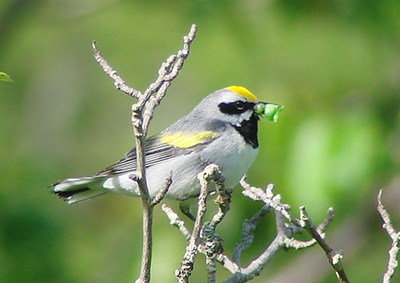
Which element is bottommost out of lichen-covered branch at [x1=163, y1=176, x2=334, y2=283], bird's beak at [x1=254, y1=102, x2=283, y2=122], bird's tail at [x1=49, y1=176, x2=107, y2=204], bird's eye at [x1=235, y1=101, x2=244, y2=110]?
lichen-covered branch at [x1=163, y1=176, x2=334, y2=283]

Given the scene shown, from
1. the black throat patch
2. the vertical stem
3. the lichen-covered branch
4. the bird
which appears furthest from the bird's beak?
the vertical stem

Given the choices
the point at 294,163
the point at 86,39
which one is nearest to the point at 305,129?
the point at 294,163

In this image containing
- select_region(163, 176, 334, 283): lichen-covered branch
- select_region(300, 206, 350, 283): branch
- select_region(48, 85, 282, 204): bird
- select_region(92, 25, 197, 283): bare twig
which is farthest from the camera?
select_region(48, 85, 282, 204): bird

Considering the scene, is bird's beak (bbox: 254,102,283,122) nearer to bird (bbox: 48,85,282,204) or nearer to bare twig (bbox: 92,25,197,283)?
bird (bbox: 48,85,282,204)

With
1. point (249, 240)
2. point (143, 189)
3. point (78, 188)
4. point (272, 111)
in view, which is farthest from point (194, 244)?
point (78, 188)

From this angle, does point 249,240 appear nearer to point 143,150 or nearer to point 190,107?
point 143,150

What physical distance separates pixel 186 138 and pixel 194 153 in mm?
203

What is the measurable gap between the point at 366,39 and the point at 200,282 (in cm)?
258

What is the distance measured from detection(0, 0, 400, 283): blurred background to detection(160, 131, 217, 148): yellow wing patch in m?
0.48

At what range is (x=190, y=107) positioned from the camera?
6.66 metres

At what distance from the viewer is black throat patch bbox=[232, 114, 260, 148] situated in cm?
376

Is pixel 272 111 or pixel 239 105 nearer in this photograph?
pixel 272 111

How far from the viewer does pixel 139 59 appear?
755cm

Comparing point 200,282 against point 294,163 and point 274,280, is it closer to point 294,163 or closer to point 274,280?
point 274,280
